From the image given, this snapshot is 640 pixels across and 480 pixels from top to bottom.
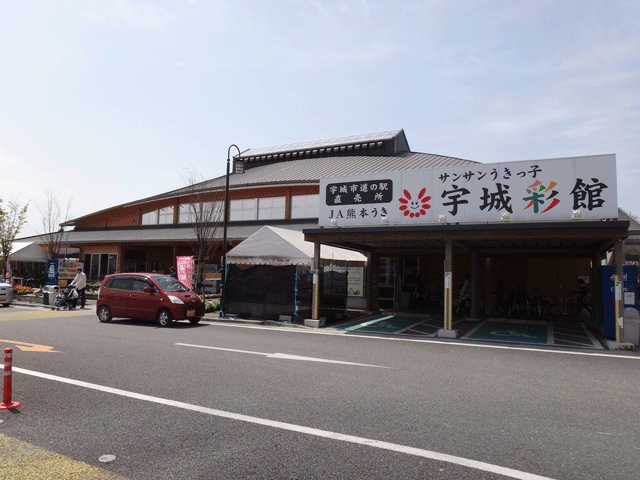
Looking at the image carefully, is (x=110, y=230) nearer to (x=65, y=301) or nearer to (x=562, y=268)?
(x=65, y=301)

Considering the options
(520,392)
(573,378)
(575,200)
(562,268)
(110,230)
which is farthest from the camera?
(110,230)

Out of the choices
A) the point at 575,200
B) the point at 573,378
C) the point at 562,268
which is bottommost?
the point at 573,378

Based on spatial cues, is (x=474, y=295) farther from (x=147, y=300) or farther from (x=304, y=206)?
(x=147, y=300)

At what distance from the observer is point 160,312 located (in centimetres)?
1516

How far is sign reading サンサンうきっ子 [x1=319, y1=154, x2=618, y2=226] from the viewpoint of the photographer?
12.8m

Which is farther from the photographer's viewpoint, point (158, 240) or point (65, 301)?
point (158, 240)

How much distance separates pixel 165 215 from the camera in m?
34.4

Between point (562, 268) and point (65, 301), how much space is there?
23922 millimetres

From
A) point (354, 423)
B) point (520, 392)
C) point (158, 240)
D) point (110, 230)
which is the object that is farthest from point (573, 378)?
point (110, 230)

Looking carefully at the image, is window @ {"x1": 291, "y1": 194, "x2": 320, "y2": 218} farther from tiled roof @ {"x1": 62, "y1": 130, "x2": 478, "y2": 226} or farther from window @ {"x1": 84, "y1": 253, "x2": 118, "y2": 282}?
window @ {"x1": 84, "y1": 253, "x2": 118, "y2": 282}

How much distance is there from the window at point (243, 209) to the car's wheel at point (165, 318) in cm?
1574

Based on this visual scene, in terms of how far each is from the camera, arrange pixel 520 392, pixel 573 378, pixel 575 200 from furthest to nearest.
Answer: pixel 575 200
pixel 573 378
pixel 520 392

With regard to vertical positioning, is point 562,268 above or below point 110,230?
below

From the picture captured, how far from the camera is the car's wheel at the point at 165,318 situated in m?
15.0
